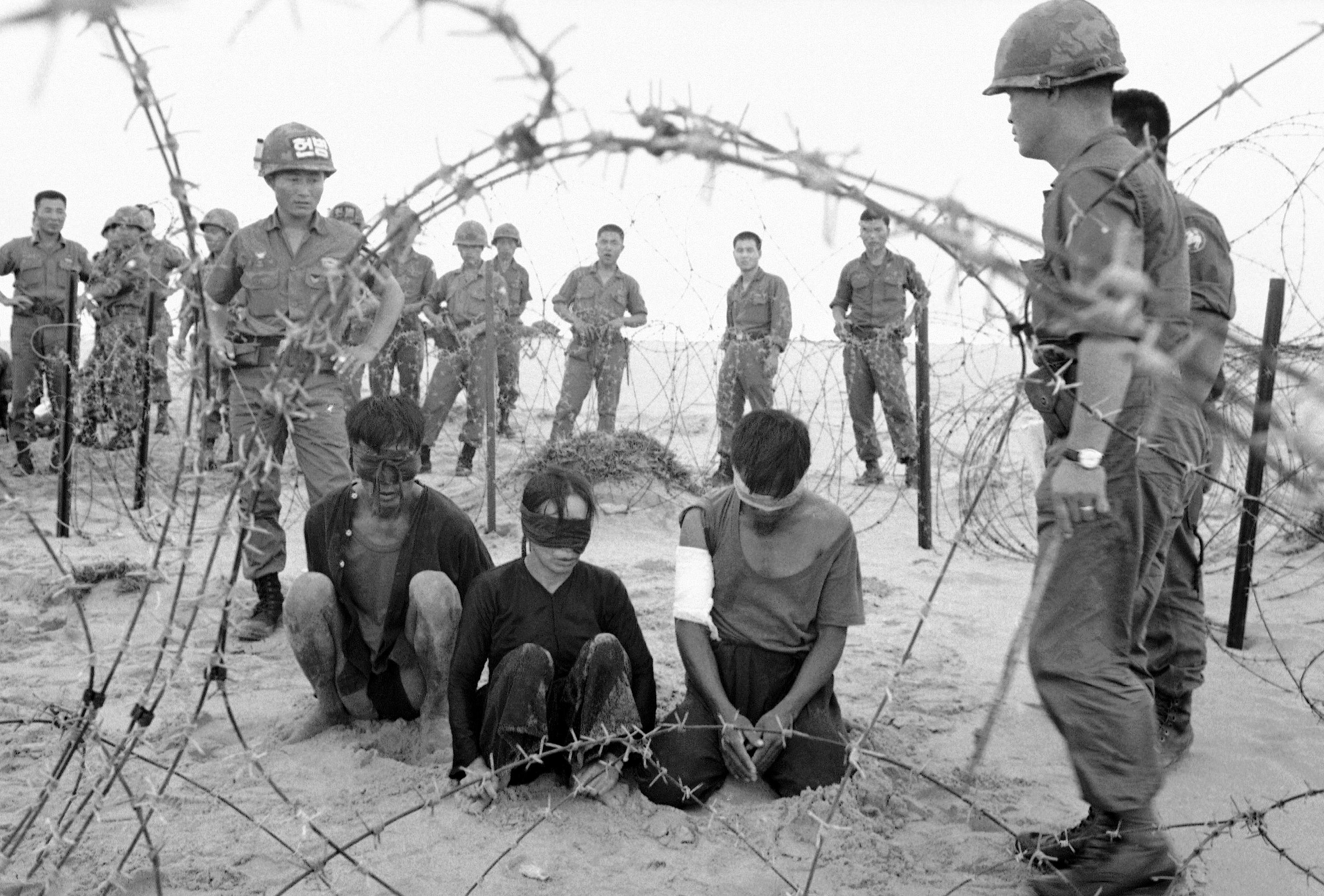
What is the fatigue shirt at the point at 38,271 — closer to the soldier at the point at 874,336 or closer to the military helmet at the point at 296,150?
the military helmet at the point at 296,150

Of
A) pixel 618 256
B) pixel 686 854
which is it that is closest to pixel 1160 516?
pixel 686 854

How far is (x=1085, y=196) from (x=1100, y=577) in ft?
2.45

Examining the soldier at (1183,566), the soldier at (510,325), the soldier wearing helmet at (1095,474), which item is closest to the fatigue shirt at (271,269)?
the soldier at (1183,566)

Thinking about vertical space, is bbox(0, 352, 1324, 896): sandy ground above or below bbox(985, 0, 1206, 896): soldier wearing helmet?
below

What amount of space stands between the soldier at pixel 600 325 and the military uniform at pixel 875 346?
158cm

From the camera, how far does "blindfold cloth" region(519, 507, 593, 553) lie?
308 cm

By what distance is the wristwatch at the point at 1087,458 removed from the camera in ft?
7.41

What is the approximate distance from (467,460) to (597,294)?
5.87 ft

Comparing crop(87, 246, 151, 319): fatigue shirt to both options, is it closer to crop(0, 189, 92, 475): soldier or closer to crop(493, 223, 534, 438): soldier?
crop(0, 189, 92, 475): soldier

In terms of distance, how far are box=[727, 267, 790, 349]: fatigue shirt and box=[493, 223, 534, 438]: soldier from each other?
168 cm

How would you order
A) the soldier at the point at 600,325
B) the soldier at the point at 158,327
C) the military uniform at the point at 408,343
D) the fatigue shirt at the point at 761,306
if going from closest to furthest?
the soldier at the point at 158,327 → the soldier at the point at 600,325 → the fatigue shirt at the point at 761,306 → the military uniform at the point at 408,343

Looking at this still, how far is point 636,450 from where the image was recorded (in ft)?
26.1

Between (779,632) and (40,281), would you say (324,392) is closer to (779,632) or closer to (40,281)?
(779,632)

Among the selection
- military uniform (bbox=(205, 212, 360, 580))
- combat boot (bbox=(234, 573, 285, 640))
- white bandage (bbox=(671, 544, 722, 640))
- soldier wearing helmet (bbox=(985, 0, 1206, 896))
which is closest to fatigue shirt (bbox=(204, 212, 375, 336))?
military uniform (bbox=(205, 212, 360, 580))
